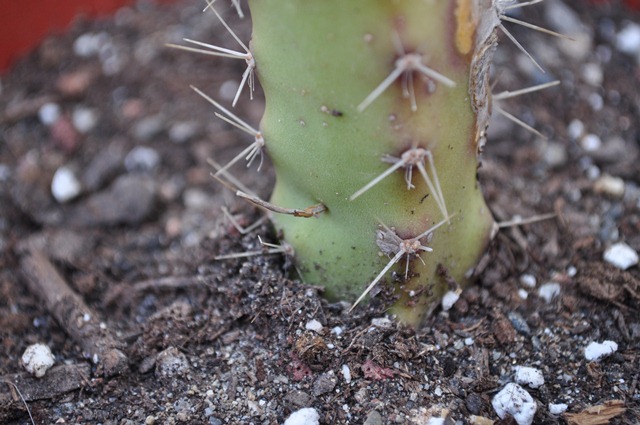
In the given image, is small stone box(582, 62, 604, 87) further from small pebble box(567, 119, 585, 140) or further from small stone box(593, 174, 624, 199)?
small stone box(593, 174, 624, 199)

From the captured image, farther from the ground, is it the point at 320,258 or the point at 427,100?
the point at 427,100

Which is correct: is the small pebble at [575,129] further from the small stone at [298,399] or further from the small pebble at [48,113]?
the small pebble at [48,113]

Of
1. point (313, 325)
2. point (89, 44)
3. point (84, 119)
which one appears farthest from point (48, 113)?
point (313, 325)

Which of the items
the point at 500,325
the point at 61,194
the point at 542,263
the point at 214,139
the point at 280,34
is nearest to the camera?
the point at 280,34

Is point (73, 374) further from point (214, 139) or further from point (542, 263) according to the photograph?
point (542, 263)

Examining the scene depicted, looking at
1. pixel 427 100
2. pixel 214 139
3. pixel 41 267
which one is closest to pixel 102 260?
pixel 41 267

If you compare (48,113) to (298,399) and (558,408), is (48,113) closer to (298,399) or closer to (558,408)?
(298,399)
